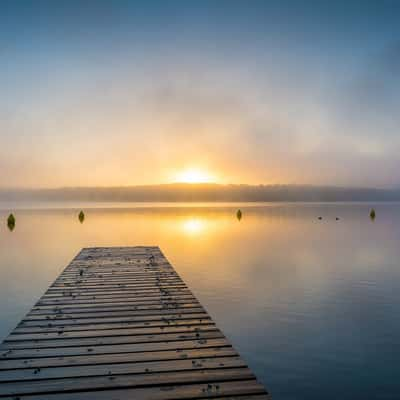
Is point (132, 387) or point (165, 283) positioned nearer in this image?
point (132, 387)

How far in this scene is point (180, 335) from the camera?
749 cm

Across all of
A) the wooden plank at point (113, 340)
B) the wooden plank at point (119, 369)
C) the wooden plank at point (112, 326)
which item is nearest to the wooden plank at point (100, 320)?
the wooden plank at point (112, 326)

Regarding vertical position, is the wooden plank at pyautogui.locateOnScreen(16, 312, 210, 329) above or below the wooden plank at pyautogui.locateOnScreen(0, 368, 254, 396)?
above

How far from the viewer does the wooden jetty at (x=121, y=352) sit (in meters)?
5.19

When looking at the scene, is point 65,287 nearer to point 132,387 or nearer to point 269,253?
point 132,387

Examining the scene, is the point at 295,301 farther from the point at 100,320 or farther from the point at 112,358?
the point at 112,358

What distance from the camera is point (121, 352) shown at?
6.52 metres

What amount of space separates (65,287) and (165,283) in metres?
3.32

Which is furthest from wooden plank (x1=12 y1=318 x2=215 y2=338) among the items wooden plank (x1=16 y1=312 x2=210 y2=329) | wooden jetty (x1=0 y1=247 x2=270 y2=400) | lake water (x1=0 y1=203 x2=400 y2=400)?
lake water (x1=0 y1=203 x2=400 y2=400)

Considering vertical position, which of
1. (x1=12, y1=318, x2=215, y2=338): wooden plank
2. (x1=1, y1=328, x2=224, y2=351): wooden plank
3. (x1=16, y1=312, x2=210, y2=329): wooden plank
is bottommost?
(x1=1, y1=328, x2=224, y2=351): wooden plank

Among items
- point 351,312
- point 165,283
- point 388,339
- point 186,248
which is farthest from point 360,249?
point 165,283

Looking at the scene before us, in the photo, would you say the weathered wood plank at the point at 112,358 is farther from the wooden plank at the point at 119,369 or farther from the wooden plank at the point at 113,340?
the wooden plank at the point at 113,340

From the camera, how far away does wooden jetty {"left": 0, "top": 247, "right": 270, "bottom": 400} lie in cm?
519

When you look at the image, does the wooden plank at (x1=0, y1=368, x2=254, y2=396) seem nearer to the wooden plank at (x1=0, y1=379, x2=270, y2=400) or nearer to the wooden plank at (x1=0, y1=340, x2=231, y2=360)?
the wooden plank at (x1=0, y1=379, x2=270, y2=400)
